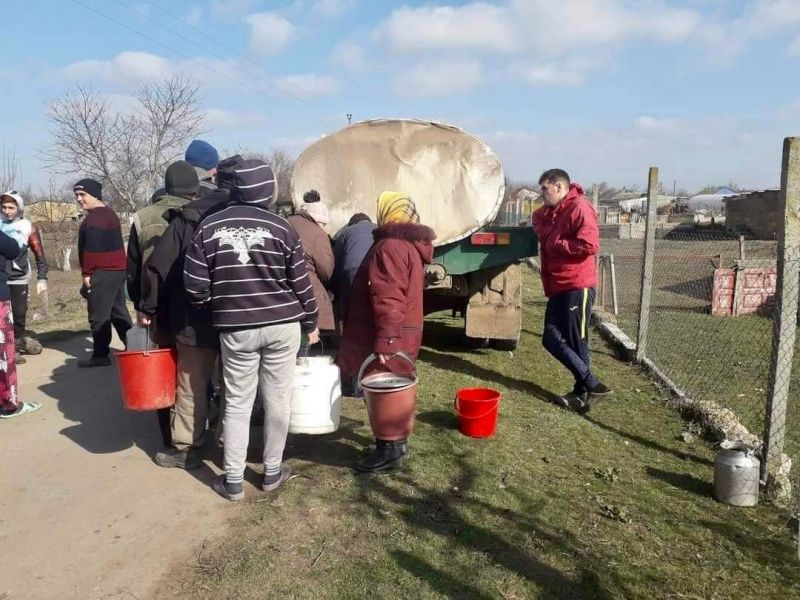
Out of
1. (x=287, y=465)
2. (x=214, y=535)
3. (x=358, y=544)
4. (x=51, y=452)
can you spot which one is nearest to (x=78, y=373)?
(x=51, y=452)

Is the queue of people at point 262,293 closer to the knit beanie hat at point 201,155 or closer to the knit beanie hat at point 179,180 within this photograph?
the knit beanie hat at point 179,180

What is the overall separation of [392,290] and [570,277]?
2010 mm

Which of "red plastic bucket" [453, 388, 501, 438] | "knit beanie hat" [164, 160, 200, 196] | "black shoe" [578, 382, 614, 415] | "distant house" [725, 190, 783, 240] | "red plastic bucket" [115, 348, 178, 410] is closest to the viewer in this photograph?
"red plastic bucket" [115, 348, 178, 410]

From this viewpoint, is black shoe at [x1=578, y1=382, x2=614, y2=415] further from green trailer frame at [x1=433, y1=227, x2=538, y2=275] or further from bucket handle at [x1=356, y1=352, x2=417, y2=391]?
bucket handle at [x1=356, y1=352, x2=417, y2=391]

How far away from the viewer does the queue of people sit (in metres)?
3.29

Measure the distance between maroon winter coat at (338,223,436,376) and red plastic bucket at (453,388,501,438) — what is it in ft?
2.19

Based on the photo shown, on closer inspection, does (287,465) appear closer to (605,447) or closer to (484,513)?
(484,513)

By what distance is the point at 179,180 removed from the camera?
4164 millimetres

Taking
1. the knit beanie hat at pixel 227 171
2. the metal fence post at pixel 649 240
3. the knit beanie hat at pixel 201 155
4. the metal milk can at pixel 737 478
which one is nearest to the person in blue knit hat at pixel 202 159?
the knit beanie hat at pixel 201 155

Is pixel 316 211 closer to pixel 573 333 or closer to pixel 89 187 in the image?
pixel 573 333

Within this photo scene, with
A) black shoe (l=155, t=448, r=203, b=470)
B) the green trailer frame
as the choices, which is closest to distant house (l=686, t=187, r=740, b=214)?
the green trailer frame

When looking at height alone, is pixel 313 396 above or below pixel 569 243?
below

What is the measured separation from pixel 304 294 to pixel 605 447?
2415 millimetres

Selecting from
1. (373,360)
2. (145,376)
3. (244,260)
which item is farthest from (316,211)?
(145,376)
